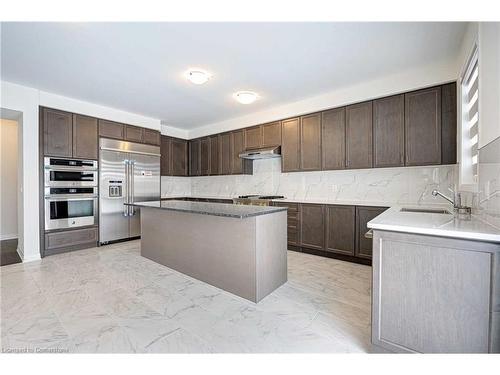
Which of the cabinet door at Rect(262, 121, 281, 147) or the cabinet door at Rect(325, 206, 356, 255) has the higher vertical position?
the cabinet door at Rect(262, 121, 281, 147)

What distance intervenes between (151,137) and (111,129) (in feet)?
2.63

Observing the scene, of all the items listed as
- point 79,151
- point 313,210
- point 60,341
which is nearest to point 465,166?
point 313,210

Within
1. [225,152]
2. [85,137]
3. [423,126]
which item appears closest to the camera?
[423,126]

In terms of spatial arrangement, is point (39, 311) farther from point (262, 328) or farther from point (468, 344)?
point (468, 344)

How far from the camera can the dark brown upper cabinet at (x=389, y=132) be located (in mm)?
3184

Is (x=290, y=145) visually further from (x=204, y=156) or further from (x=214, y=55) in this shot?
(x=204, y=156)

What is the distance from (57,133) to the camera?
3.86m

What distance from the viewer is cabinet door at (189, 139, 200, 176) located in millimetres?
5977

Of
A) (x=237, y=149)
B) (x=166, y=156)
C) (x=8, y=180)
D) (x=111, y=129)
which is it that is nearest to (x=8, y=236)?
(x=8, y=180)

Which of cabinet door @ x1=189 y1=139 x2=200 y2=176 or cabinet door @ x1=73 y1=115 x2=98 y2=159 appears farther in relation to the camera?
cabinet door @ x1=189 y1=139 x2=200 y2=176

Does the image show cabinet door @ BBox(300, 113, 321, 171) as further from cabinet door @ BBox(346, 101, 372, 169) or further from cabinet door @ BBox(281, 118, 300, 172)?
cabinet door @ BBox(346, 101, 372, 169)

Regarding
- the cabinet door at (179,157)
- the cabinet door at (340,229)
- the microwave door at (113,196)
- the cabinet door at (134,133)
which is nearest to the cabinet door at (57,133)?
the microwave door at (113,196)

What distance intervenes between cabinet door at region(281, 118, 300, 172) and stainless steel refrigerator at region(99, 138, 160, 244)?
2781 mm

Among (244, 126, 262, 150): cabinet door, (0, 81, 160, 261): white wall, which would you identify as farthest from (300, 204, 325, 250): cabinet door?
(0, 81, 160, 261): white wall
